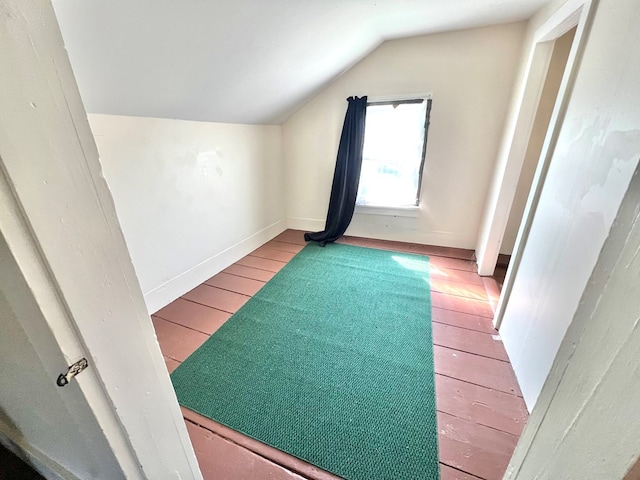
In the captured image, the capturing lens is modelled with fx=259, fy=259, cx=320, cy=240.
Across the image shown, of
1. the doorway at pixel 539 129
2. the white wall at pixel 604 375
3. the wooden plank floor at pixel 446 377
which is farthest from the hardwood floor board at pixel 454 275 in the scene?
the white wall at pixel 604 375

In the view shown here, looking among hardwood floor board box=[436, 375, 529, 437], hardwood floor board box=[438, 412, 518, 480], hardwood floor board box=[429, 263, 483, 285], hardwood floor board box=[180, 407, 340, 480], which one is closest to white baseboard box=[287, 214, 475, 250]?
hardwood floor board box=[429, 263, 483, 285]

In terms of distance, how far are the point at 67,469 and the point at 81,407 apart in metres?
0.61

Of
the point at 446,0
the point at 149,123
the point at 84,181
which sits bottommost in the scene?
the point at 84,181

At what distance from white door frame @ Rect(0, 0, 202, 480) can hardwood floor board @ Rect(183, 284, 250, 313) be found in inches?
52.5

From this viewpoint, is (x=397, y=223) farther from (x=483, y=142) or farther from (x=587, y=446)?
(x=587, y=446)

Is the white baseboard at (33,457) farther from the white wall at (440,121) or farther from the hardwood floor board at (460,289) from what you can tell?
the white wall at (440,121)

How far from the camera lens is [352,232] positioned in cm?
318

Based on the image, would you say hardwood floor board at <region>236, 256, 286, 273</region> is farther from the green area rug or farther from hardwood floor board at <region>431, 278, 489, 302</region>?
hardwood floor board at <region>431, 278, 489, 302</region>

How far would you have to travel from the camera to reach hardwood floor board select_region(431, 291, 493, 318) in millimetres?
1876

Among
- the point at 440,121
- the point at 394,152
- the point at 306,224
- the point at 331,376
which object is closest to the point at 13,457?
the point at 331,376

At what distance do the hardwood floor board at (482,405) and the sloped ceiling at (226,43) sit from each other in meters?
2.01

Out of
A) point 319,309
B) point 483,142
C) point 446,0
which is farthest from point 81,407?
point 483,142

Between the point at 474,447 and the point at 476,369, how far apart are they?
1.46 ft

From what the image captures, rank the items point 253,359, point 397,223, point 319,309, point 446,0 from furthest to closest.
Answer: point 397,223 → point 319,309 → point 446,0 → point 253,359
